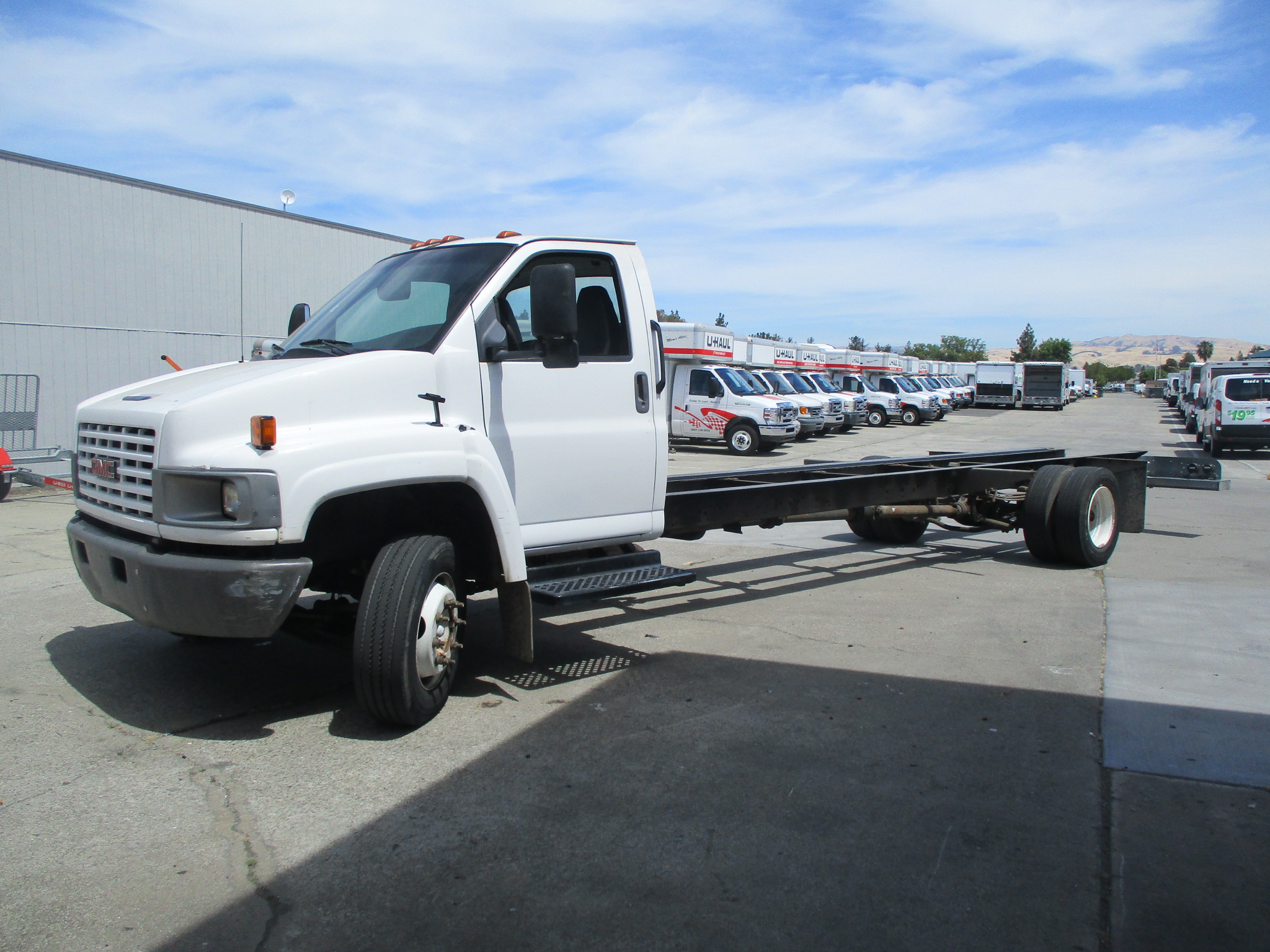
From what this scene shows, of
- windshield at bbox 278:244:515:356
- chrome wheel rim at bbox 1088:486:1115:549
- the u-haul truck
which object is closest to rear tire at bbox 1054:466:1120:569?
chrome wheel rim at bbox 1088:486:1115:549

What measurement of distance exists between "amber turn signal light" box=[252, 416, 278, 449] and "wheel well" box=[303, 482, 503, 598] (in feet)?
1.55

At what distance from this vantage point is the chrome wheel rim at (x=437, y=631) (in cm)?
420

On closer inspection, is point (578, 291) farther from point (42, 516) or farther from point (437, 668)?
point (42, 516)

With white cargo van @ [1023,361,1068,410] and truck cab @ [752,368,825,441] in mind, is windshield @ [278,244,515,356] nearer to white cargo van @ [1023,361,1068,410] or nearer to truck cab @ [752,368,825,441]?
truck cab @ [752,368,825,441]

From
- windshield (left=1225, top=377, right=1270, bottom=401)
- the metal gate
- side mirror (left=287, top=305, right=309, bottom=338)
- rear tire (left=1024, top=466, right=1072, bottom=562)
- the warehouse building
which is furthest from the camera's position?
windshield (left=1225, top=377, right=1270, bottom=401)

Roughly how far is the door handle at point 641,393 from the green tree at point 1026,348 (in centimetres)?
14180

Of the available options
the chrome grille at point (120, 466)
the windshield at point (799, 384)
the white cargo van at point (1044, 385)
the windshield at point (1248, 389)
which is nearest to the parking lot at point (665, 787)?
the chrome grille at point (120, 466)

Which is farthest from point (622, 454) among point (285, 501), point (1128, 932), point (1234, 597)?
point (1234, 597)

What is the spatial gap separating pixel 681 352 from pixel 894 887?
22345mm

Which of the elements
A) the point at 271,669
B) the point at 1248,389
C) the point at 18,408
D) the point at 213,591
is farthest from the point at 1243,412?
the point at 18,408

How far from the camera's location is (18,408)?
46.5 ft

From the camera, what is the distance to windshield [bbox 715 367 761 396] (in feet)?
79.1

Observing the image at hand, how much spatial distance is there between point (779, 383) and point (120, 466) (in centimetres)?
2539

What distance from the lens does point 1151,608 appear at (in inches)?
273
